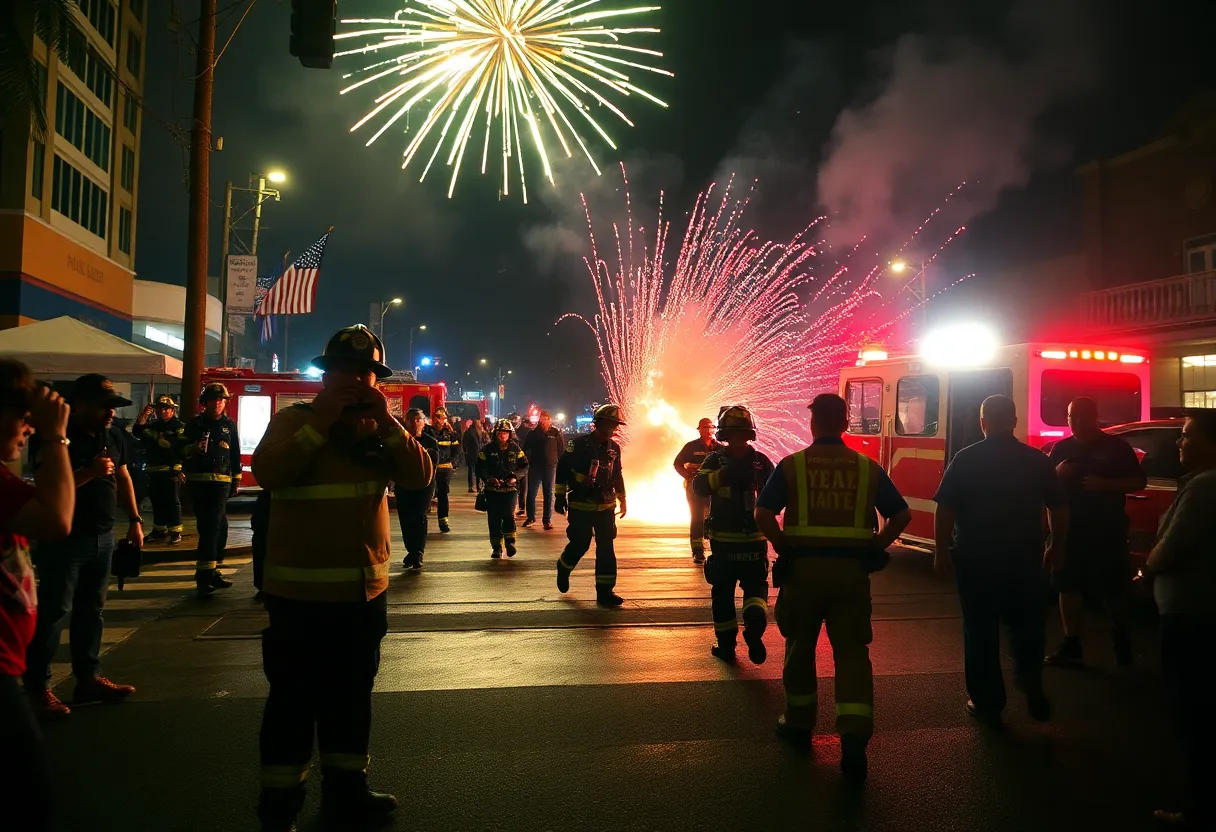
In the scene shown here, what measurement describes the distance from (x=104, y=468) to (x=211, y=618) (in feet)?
10.1

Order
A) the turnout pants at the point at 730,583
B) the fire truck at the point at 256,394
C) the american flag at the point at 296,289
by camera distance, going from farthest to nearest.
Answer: the american flag at the point at 296,289
the fire truck at the point at 256,394
the turnout pants at the point at 730,583

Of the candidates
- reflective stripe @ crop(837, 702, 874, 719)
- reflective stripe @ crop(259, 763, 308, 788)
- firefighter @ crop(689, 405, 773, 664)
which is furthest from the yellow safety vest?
reflective stripe @ crop(259, 763, 308, 788)

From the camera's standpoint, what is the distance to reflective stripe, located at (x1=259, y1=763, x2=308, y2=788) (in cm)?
347

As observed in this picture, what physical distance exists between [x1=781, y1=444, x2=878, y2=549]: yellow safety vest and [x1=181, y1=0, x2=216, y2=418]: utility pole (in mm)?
11498

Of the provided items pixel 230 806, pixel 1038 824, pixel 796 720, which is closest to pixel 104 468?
pixel 230 806

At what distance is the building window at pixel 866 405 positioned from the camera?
471 inches

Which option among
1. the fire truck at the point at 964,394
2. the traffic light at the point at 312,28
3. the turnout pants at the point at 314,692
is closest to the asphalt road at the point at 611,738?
the turnout pants at the point at 314,692

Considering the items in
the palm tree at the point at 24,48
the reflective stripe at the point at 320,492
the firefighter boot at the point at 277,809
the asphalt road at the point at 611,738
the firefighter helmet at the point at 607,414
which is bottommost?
the asphalt road at the point at 611,738

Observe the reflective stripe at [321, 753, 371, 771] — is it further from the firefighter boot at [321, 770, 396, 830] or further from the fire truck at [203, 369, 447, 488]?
the fire truck at [203, 369, 447, 488]

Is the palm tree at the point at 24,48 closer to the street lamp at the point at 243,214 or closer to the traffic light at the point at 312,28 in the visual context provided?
the traffic light at the point at 312,28

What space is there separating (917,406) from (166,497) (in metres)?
9.98

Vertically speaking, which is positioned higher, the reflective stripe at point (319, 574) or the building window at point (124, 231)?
the building window at point (124, 231)

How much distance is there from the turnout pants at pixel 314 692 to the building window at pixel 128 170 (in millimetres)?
37377

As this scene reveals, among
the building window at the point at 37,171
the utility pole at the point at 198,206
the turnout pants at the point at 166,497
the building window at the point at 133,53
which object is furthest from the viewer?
the building window at the point at 133,53
